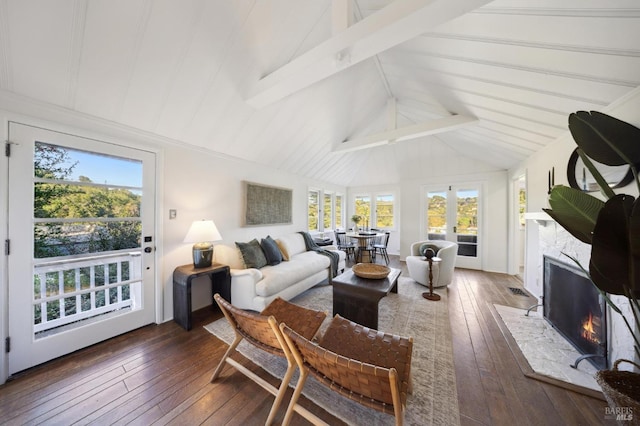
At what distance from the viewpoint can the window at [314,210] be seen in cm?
557

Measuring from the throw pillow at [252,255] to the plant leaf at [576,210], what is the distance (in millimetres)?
3073

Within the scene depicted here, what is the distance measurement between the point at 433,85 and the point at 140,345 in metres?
4.59

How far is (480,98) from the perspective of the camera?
2.45 meters

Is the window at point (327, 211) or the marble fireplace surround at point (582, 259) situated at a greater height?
the window at point (327, 211)

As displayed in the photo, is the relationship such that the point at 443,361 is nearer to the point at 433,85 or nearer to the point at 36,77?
the point at 433,85

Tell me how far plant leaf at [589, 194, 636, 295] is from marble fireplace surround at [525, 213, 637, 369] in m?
0.89

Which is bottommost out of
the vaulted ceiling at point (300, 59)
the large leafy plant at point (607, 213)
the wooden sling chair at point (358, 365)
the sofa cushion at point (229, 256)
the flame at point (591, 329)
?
the flame at point (591, 329)

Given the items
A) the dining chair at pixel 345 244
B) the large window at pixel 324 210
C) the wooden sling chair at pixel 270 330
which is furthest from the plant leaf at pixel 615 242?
the dining chair at pixel 345 244

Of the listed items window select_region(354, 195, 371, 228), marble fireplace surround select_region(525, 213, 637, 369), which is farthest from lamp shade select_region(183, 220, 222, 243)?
window select_region(354, 195, 371, 228)

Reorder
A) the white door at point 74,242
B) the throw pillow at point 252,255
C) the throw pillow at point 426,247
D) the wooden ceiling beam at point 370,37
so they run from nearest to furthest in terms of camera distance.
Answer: the wooden ceiling beam at point 370,37, the white door at point 74,242, the throw pillow at point 252,255, the throw pillow at point 426,247

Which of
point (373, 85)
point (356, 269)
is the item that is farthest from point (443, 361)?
point (373, 85)

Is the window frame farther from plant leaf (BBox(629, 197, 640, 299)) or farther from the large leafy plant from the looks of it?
plant leaf (BBox(629, 197, 640, 299))

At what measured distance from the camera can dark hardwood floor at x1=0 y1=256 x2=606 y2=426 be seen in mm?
1373

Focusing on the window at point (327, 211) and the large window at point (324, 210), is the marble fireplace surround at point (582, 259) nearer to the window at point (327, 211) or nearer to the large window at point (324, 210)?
the large window at point (324, 210)
